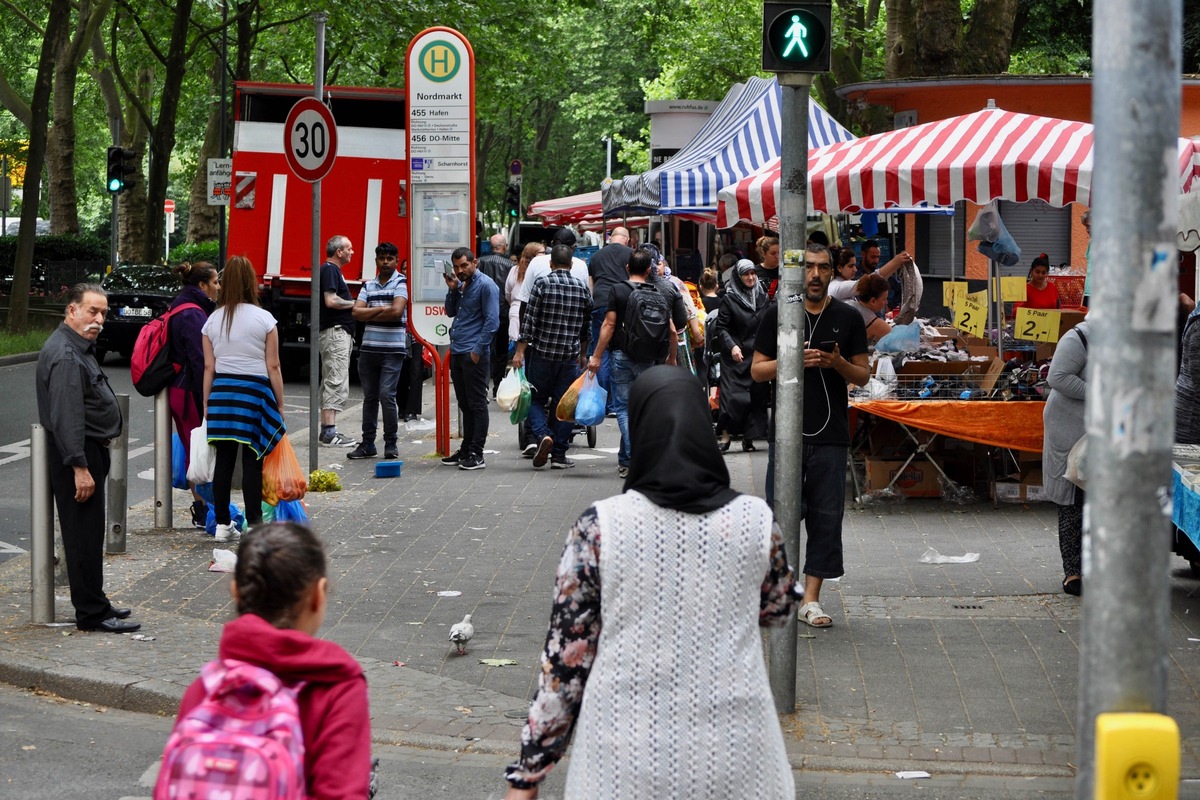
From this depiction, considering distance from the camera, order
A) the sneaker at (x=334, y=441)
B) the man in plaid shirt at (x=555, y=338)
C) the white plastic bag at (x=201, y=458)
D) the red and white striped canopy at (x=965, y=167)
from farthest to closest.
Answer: the sneaker at (x=334, y=441), the man in plaid shirt at (x=555, y=338), the red and white striped canopy at (x=965, y=167), the white plastic bag at (x=201, y=458)

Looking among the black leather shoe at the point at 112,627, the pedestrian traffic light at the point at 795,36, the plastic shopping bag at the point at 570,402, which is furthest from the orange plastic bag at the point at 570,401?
the pedestrian traffic light at the point at 795,36

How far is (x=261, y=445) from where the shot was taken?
9.37 metres

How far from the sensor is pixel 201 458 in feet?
31.5

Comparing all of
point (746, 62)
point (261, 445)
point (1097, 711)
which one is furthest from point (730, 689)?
point (746, 62)

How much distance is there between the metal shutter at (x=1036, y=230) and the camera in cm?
2100

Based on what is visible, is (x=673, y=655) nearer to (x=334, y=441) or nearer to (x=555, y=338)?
(x=555, y=338)

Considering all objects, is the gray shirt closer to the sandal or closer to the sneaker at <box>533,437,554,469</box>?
the sandal

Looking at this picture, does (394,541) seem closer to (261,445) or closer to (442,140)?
(261,445)

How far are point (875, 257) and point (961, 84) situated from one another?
4292 mm

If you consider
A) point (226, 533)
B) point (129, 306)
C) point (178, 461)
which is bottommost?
point (226, 533)

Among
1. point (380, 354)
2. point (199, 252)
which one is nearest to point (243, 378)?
point (380, 354)

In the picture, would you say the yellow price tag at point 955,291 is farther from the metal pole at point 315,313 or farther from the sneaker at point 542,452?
the metal pole at point 315,313

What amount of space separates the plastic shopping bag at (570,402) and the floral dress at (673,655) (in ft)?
31.4

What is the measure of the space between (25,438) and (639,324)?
6717 mm
